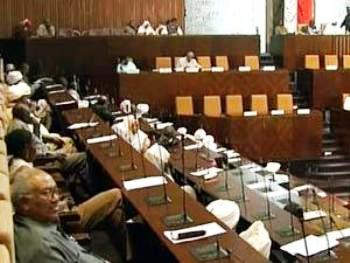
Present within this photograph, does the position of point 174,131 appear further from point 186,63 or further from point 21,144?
point 186,63

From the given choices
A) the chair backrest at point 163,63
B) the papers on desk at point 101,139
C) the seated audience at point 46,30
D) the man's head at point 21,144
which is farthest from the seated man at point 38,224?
the seated audience at point 46,30

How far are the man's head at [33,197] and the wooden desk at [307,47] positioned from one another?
441 inches

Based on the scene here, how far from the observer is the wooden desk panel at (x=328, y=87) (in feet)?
43.1

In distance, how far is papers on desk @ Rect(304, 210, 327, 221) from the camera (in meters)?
5.04

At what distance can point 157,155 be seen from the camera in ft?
21.3

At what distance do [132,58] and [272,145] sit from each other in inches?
118

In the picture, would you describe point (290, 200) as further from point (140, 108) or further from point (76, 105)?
point (140, 108)

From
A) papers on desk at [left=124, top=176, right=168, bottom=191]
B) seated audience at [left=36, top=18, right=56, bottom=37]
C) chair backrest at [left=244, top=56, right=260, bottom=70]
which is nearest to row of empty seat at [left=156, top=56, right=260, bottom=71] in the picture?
chair backrest at [left=244, top=56, right=260, bottom=70]

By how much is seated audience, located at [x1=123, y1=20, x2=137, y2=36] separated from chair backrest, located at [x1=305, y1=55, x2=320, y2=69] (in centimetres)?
323

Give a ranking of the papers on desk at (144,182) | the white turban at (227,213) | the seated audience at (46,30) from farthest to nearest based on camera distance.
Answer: the seated audience at (46,30), the papers on desk at (144,182), the white turban at (227,213)

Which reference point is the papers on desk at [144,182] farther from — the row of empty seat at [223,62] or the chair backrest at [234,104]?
the row of empty seat at [223,62]

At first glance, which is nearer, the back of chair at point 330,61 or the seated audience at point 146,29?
the back of chair at point 330,61

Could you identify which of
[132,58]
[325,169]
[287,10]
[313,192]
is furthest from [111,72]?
[313,192]

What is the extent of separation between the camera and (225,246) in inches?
138
